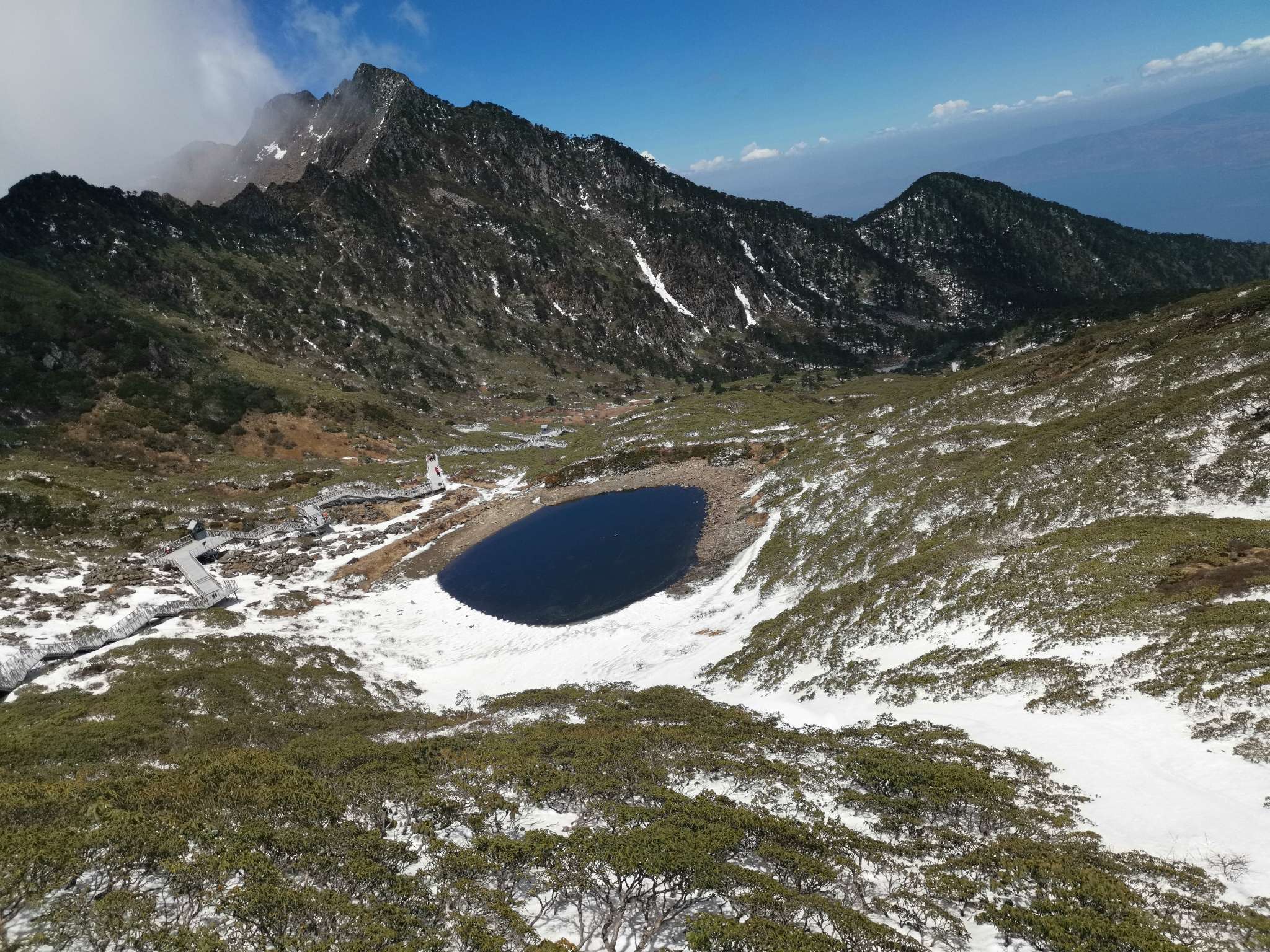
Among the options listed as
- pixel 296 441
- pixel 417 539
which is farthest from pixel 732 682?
pixel 296 441

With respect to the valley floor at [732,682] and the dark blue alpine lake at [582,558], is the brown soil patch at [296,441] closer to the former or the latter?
the valley floor at [732,682]

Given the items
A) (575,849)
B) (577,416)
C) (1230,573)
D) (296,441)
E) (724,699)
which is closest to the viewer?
(575,849)

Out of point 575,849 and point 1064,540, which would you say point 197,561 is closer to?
point 575,849

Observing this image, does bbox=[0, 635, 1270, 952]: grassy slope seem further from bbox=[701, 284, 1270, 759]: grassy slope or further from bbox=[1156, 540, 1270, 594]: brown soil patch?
bbox=[1156, 540, 1270, 594]: brown soil patch

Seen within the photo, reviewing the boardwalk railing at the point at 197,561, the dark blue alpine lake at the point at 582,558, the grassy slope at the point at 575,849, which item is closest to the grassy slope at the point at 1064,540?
the grassy slope at the point at 575,849

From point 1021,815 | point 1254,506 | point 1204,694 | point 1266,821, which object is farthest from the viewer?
point 1254,506

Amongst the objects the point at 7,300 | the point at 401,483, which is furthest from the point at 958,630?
the point at 7,300

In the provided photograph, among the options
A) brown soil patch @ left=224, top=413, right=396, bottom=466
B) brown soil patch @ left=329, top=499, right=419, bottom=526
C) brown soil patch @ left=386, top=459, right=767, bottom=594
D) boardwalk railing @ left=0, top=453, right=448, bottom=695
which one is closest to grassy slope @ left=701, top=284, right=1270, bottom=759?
brown soil patch @ left=386, top=459, right=767, bottom=594

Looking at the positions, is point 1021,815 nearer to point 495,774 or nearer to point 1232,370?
point 495,774
